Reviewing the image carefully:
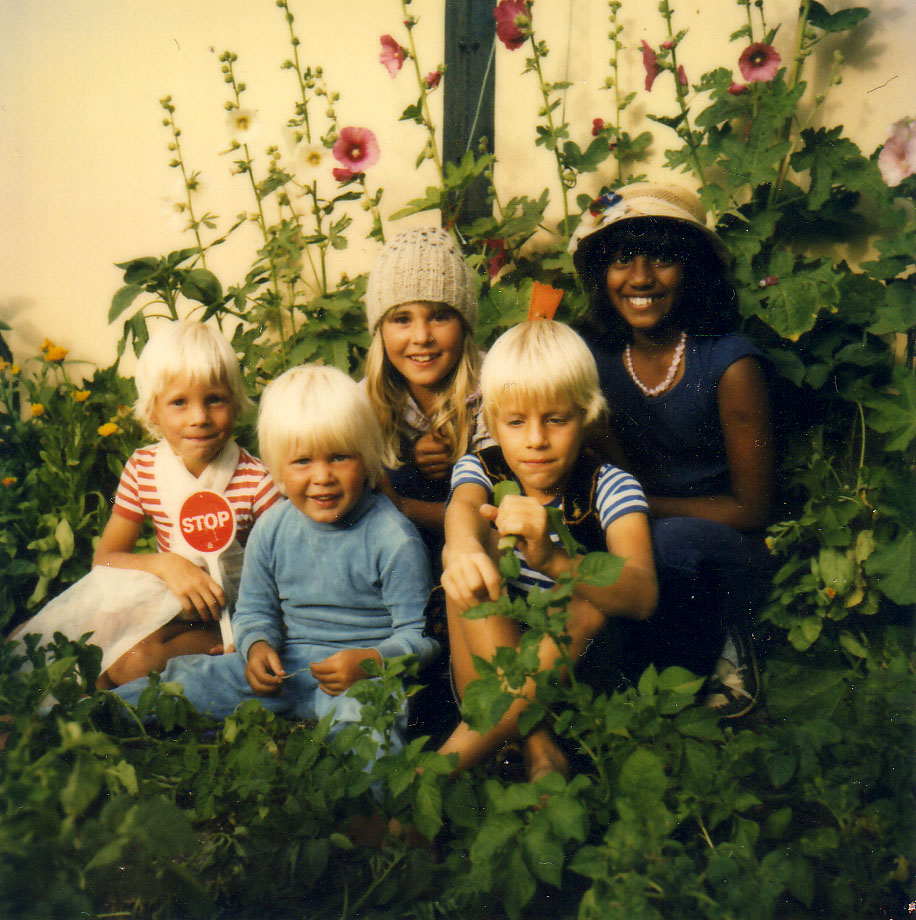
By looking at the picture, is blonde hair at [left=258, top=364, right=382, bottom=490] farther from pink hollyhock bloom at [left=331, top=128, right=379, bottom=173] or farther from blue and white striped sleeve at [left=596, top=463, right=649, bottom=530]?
pink hollyhock bloom at [left=331, top=128, right=379, bottom=173]

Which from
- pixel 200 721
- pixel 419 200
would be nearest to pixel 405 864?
pixel 200 721

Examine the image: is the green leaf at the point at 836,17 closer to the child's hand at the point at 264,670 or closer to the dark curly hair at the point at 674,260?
the dark curly hair at the point at 674,260

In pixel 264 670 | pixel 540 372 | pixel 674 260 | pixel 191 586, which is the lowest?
pixel 264 670

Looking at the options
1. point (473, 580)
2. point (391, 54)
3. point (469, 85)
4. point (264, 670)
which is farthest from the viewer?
point (469, 85)

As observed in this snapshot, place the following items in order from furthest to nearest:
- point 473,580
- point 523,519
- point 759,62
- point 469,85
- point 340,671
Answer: point 469,85, point 759,62, point 340,671, point 473,580, point 523,519

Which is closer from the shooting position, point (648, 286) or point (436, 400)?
point (648, 286)

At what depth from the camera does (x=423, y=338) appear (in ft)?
8.48

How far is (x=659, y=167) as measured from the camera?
3.05 m

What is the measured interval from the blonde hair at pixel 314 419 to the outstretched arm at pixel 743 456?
0.81 metres

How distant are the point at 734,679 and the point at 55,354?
263cm

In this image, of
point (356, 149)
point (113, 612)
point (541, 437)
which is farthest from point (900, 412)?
point (113, 612)

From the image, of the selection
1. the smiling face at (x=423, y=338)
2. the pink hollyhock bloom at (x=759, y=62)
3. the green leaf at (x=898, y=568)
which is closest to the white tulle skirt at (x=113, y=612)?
the smiling face at (x=423, y=338)

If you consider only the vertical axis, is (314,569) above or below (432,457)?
below

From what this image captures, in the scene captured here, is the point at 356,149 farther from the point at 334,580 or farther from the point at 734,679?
the point at 734,679
